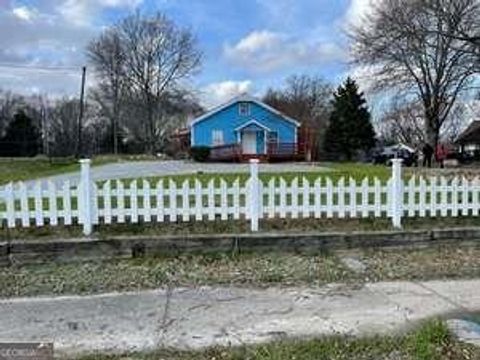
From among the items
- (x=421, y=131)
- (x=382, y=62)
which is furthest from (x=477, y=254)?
(x=421, y=131)

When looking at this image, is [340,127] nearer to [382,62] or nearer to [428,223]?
[382,62]

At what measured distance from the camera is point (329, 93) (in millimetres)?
74938

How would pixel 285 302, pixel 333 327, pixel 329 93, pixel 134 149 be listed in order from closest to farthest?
pixel 333 327 < pixel 285 302 < pixel 329 93 < pixel 134 149

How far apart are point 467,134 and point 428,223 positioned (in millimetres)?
59698

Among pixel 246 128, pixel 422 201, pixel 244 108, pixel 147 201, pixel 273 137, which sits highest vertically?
pixel 244 108

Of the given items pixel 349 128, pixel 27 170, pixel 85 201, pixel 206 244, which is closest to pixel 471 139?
pixel 349 128

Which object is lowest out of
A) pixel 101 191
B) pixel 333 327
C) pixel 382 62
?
pixel 333 327

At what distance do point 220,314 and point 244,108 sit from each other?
5095 cm

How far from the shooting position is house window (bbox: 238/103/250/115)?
5625 centimetres

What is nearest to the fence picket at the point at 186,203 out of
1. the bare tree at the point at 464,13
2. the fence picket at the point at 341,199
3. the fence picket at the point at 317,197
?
the fence picket at the point at 317,197

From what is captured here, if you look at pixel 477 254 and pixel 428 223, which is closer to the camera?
pixel 477 254

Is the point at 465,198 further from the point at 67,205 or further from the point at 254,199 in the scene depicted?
the point at 67,205

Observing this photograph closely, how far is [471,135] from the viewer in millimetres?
64375

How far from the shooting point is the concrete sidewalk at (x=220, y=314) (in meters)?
5.28
